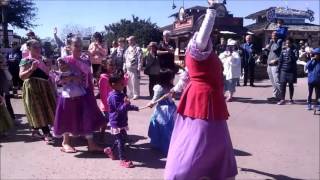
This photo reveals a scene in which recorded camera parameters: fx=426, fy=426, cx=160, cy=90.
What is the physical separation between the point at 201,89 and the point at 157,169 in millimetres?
1786

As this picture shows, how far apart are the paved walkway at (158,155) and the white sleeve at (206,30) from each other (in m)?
2.05

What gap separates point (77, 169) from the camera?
550 centimetres

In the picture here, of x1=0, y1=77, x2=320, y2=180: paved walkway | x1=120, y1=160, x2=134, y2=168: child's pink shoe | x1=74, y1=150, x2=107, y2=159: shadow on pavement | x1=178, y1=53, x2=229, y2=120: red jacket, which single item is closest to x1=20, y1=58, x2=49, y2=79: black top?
x1=0, y1=77, x2=320, y2=180: paved walkway

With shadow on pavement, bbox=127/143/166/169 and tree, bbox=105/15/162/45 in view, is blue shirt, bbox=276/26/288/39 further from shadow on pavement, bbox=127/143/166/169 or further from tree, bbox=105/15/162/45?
tree, bbox=105/15/162/45

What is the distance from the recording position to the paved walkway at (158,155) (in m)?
5.38

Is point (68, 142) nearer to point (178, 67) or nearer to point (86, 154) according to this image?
point (86, 154)

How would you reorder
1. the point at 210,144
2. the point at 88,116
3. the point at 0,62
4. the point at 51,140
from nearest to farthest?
the point at 210,144, the point at 88,116, the point at 51,140, the point at 0,62

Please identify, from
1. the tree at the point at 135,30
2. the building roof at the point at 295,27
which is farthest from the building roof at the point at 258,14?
the tree at the point at 135,30

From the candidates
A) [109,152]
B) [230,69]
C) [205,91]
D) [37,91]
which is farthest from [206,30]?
[230,69]

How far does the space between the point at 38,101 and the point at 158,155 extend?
7.27 ft

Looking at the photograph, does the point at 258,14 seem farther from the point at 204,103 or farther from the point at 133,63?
the point at 204,103

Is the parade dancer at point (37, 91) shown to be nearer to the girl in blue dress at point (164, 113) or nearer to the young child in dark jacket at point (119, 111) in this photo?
the young child in dark jacket at point (119, 111)

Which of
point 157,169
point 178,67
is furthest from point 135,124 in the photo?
point 157,169

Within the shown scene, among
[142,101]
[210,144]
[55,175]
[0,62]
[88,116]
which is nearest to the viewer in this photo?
[210,144]
